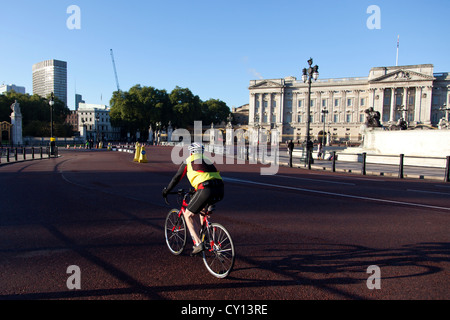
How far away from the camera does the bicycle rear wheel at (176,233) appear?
4.52 m

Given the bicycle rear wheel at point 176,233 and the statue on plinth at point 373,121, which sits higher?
the statue on plinth at point 373,121

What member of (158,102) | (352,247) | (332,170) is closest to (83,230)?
(352,247)

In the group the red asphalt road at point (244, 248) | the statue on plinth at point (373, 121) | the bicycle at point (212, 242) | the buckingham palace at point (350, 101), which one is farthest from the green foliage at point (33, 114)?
the bicycle at point (212, 242)

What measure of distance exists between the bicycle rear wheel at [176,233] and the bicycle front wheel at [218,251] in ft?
1.93

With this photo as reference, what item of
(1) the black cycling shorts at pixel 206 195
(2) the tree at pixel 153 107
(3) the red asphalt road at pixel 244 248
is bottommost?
(3) the red asphalt road at pixel 244 248

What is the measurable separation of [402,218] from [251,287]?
486 centimetres

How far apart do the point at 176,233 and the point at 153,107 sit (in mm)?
73538

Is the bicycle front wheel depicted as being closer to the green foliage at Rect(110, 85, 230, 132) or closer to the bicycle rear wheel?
the bicycle rear wheel

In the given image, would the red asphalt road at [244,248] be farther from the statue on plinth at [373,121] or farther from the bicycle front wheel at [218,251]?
the statue on plinth at [373,121]

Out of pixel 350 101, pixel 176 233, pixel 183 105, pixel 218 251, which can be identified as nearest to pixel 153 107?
pixel 183 105

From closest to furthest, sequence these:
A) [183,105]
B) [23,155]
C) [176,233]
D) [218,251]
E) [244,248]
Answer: [218,251]
[176,233]
[244,248]
[23,155]
[183,105]

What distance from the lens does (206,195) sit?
3910 millimetres

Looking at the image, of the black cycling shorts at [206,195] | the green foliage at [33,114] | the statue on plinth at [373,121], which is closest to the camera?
the black cycling shorts at [206,195]

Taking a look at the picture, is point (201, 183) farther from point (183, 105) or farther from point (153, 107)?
point (183, 105)
